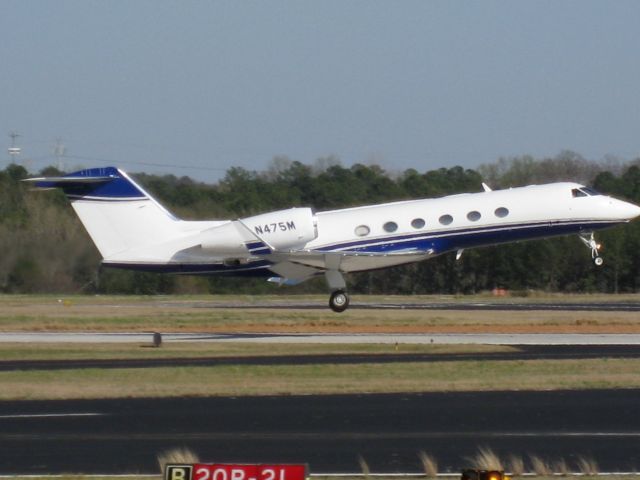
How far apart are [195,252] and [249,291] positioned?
2499 centimetres

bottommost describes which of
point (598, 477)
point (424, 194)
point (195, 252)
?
point (598, 477)

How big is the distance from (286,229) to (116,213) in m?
4.65

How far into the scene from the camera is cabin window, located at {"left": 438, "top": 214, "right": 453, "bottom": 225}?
31281 mm

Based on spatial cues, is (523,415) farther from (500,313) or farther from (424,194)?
(424,194)

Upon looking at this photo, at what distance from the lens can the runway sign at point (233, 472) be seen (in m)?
7.71

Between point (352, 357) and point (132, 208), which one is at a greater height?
point (132, 208)

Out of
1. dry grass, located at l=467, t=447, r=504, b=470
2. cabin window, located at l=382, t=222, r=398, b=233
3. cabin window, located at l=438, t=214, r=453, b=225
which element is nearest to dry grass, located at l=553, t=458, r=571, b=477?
dry grass, located at l=467, t=447, r=504, b=470

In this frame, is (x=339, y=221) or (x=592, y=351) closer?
(x=592, y=351)

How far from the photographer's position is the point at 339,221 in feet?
105

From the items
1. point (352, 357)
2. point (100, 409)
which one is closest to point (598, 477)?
point (100, 409)

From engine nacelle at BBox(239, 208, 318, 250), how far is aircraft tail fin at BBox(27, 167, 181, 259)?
226 centimetres

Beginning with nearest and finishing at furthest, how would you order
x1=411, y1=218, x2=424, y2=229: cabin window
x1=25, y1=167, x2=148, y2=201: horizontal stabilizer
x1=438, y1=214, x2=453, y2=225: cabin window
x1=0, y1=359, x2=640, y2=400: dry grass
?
x1=0, y1=359, x2=640, y2=400: dry grass < x1=25, y1=167, x2=148, y2=201: horizontal stabilizer < x1=438, y1=214, x2=453, y2=225: cabin window < x1=411, y1=218, x2=424, y2=229: cabin window

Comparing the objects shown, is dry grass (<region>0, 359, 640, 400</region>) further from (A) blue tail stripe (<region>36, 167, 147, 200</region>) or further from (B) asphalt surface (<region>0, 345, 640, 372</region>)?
(A) blue tail stripe (<region>36, 167, 147, 200</region>)

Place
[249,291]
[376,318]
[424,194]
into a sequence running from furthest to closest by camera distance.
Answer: [424,194] < [249,291] < [376,318]
